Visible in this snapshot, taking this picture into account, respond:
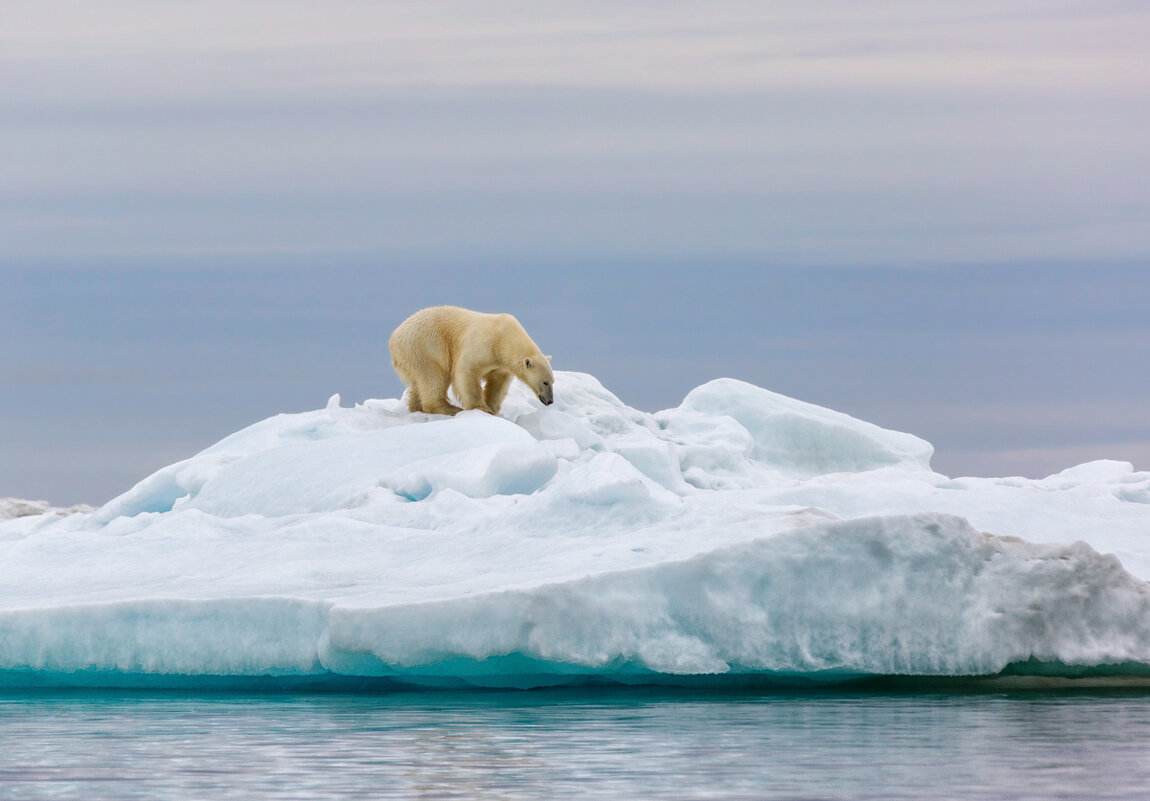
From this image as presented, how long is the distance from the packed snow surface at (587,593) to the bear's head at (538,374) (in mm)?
4500

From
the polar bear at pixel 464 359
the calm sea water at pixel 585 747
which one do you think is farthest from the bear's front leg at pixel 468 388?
the calm sea water at pixel 585 747

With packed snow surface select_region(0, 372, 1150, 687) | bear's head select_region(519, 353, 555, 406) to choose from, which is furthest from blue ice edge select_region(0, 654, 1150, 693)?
bear's head select_region(519, 353, 555, 406)

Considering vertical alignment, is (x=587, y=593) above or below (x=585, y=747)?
above

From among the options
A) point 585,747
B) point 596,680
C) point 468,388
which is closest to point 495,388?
point 468,388

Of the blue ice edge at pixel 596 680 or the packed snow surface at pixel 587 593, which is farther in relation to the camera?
the blue ice edge at pixel 596 680

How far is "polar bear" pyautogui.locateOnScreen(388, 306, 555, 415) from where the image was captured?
620 inches

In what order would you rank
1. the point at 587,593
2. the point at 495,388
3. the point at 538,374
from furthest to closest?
the point at 495,388, the point at 538,374, the point at 587,593

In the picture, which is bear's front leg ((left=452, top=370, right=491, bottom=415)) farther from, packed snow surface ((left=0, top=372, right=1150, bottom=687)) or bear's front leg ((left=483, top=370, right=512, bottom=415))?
packed snow surface ((left=0, top=372, right=1150, bottom=687))

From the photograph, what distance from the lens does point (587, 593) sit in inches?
295

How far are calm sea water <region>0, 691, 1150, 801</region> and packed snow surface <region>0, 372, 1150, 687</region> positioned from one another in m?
0.26

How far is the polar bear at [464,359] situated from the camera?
51.6ft

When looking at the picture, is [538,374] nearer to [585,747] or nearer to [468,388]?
[468,388]

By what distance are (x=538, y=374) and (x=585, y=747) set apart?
10.1m

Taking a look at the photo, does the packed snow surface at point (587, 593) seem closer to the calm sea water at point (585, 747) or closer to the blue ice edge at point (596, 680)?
the blue ice edge at point (596, 680)
